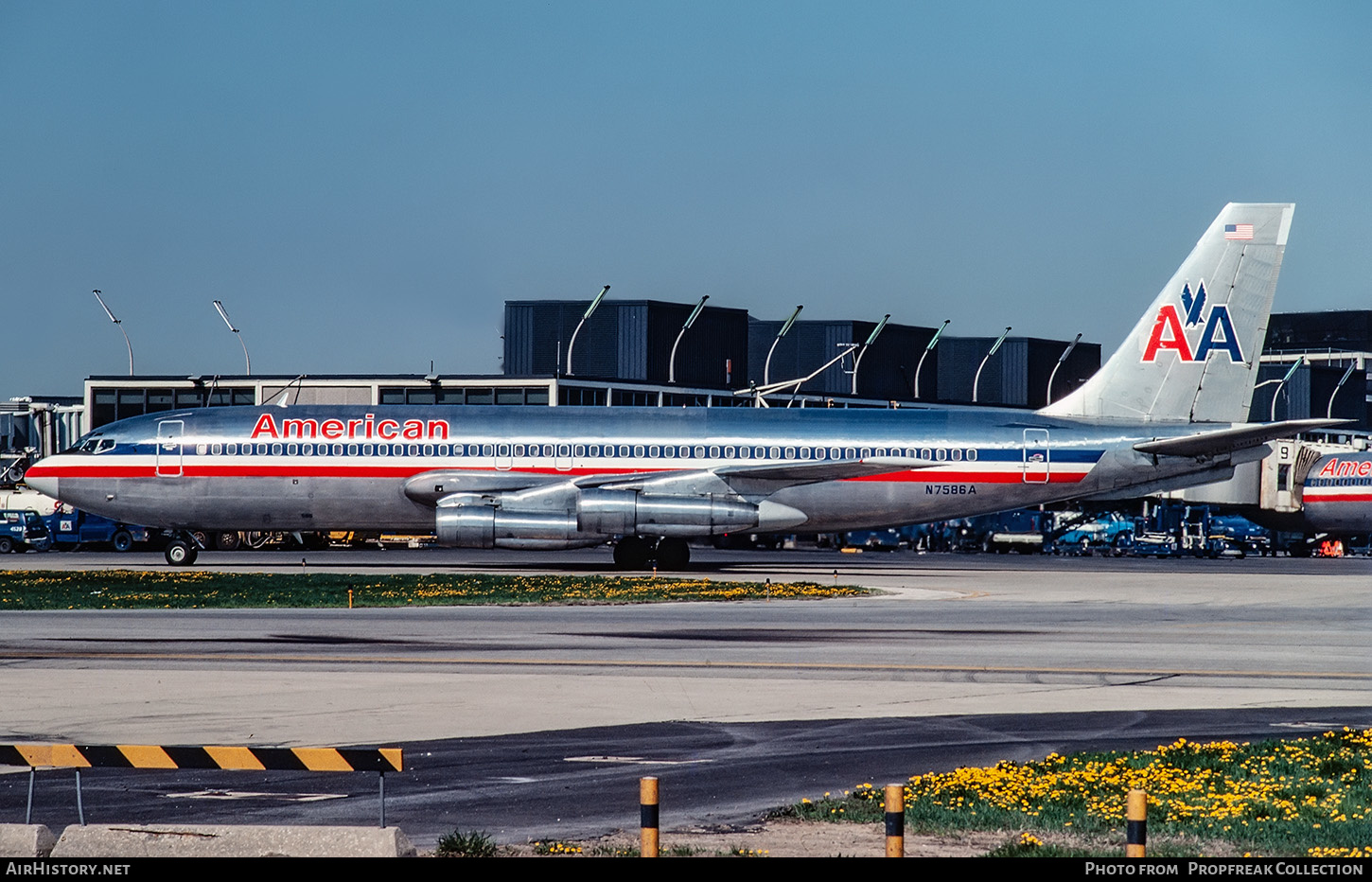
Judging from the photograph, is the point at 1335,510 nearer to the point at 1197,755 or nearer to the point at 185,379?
the point at 185,379

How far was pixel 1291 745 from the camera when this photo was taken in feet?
49.3

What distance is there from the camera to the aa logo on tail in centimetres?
5119

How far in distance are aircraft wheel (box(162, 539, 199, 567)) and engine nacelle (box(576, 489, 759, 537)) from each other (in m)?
14.4

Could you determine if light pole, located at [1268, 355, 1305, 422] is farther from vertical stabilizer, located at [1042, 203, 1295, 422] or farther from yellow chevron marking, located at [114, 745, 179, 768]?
yellow chevron marking, located at [114, 745, 179, 768]

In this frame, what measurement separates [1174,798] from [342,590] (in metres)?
29.1

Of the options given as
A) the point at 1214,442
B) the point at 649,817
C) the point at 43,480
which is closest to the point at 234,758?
the point at 649,817

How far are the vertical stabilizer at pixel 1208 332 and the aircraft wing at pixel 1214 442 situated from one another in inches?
84.9

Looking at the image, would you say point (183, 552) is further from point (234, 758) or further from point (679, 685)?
point (234, 758)

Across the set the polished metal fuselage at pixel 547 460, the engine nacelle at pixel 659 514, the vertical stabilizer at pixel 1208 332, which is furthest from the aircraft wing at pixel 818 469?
the vertical stabilizer at pixel 1208 332

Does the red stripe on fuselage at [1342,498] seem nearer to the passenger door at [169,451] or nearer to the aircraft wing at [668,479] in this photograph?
the aircraft wing at [668,479]

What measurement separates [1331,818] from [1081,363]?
133 meters

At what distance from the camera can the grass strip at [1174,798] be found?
1136 centimetres

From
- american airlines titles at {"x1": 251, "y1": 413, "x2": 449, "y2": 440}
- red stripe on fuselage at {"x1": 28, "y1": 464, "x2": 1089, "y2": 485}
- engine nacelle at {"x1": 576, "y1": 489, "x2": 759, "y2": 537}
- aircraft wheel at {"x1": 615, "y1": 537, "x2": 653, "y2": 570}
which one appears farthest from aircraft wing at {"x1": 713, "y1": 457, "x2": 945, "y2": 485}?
american airlines titles at {"x1": 251, "y1": 413, "x2": 449, "y2": 440}

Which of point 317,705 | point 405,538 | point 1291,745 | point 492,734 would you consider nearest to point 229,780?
point 492,734
